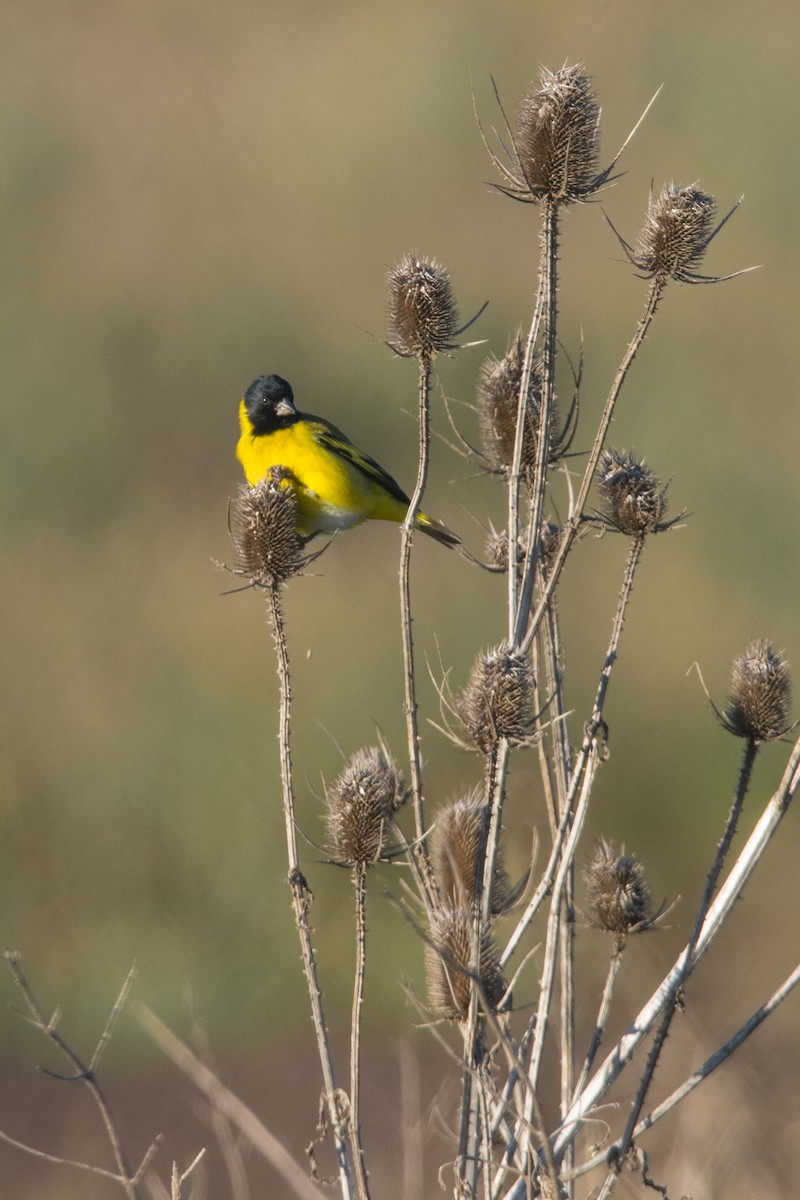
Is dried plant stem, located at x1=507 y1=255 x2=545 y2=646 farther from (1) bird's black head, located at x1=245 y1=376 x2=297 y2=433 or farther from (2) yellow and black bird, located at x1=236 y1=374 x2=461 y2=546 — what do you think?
(1) bird's black head, located at x1=245 y1=376 x2=297 y2=433

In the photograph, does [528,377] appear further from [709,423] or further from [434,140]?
[434,140]

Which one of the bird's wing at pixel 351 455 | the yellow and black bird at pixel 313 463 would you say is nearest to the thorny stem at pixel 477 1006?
the yellow and black bird at pixel 313 463

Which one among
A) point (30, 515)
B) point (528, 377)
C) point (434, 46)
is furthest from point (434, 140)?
point (528, 377)

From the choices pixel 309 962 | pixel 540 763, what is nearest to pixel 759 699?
pixel 540 763

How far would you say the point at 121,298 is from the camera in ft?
51.4

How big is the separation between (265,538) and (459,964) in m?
1.31

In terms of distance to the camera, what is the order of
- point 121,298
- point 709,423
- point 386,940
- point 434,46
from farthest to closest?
1. point 434,46
2. point 121,298
3. point 709,423
4. point 386,940

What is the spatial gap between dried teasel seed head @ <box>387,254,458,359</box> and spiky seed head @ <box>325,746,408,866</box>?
3.60ft

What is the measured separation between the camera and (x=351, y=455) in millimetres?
6371

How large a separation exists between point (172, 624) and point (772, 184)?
9938mm

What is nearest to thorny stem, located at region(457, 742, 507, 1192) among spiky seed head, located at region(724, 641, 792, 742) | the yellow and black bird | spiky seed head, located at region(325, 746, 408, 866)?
spiky seed head, located at region(325, 746, 408, 866)

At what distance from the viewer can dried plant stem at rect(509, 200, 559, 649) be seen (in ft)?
10.7

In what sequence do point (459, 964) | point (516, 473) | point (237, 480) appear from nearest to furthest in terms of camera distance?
point (459, 964) < point (516, 473) < point (237, 480)

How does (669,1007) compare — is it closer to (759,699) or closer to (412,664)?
(759,699)
